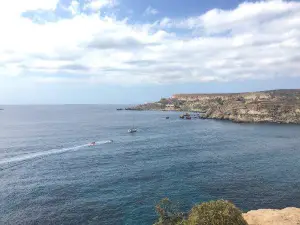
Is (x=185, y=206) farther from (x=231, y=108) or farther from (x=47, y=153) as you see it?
(x=231, y=108)

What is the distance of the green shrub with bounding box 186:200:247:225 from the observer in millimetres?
26266

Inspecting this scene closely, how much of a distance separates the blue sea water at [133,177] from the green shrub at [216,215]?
18006 millimetres

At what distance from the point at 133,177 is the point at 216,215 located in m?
39.1

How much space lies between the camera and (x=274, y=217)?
34.4 metres

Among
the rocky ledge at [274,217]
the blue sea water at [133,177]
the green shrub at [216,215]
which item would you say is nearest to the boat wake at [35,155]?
the blue sea water at [133,177]

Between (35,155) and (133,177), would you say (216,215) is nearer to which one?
(133,177)

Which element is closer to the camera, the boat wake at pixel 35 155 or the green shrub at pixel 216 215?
the green shrub at pixel 216 215

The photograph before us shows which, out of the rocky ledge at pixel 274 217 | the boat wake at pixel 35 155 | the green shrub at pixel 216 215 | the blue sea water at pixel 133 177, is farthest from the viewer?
the boat wake at pixel 35 155

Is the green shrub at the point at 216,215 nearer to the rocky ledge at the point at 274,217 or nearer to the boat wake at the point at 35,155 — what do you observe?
the rocky ledge at the point at 274,217

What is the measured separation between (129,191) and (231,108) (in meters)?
155

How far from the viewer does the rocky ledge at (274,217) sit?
3303 centimetres

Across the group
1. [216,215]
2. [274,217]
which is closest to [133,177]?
[274,217]

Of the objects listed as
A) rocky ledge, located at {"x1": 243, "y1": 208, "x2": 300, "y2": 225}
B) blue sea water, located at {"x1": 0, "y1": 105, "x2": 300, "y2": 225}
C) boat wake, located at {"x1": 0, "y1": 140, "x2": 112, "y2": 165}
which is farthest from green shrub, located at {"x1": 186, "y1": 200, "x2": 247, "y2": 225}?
boat wake, located at {"x1": 0, "y1": 140, "x2": 112, "y2": 165}

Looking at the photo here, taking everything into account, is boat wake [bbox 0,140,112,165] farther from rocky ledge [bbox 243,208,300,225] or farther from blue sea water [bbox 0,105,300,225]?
rocky ledge [bbox 243,208,300,225]
